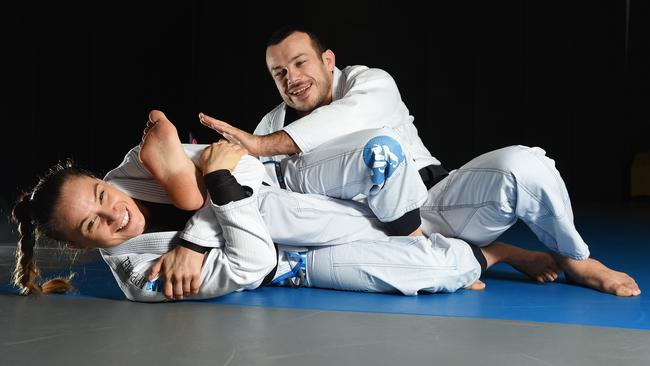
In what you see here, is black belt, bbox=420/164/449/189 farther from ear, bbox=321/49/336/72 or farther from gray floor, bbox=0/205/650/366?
gray floor, bbox=0/205/650/366

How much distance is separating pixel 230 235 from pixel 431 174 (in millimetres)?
829

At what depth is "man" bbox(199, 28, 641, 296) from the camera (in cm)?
205

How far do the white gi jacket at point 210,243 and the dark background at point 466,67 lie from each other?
15.2ft

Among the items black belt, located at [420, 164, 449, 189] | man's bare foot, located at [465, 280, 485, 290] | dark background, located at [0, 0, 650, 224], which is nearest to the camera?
man's bare foot, located at [465, 280, 485, 290]

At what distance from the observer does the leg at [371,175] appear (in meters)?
2.01

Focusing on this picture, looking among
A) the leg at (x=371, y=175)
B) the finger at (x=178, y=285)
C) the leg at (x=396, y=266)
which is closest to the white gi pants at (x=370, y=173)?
the leg at (x=371, y=175)

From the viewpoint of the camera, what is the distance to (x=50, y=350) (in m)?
1.43

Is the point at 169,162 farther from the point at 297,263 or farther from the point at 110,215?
the point at 297,263

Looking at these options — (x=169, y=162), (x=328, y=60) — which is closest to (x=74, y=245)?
(x=169, y=162)

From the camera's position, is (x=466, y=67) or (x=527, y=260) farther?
(x=466, y=67)

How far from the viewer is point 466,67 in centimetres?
710

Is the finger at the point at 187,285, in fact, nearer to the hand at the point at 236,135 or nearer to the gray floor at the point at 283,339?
the gray floor at the point at 283,339

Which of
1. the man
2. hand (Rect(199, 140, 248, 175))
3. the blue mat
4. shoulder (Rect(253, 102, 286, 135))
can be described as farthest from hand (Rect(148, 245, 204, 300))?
shoulder (Rect(253, 102, 286, 135))

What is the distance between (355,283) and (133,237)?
620 mm
